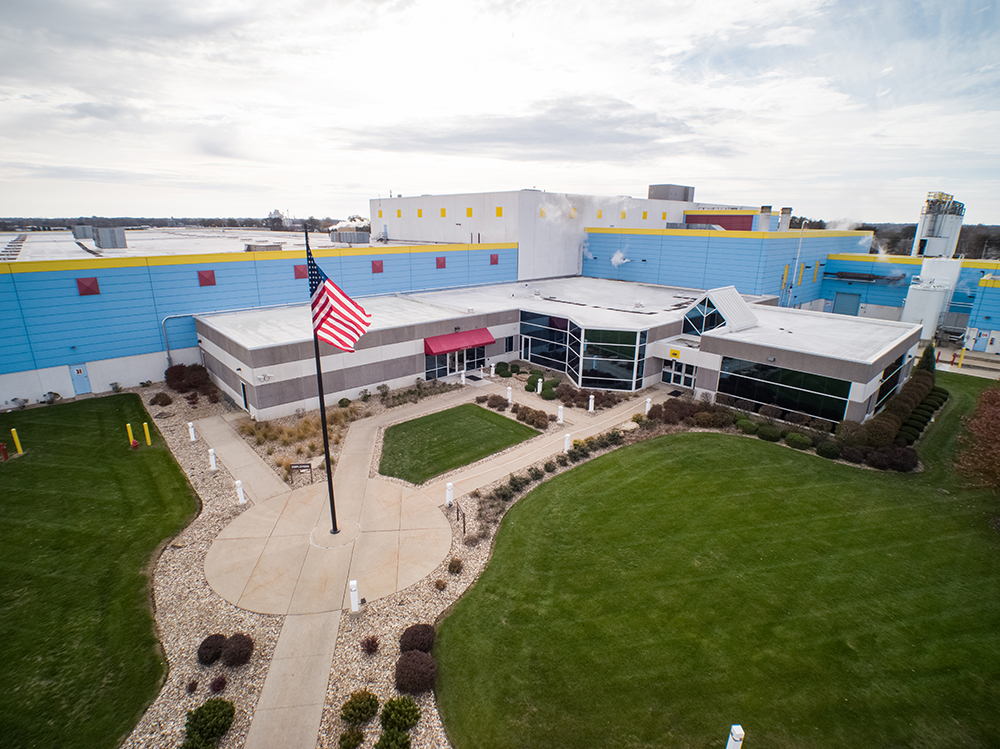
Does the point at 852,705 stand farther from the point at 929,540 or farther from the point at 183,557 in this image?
the point at 183,557

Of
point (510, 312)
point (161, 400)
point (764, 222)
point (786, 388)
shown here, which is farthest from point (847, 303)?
point (161, 400)

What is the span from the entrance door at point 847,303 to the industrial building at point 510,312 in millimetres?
258

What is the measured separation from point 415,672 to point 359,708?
1349 mm

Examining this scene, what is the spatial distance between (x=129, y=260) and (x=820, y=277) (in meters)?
60.1

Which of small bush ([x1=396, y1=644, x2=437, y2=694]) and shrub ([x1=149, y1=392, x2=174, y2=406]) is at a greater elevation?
shrub ([x1=149, y1=392, x2=174, y2=406])

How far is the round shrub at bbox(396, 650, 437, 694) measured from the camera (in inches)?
436

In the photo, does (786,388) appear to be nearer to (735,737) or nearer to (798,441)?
(798,441)

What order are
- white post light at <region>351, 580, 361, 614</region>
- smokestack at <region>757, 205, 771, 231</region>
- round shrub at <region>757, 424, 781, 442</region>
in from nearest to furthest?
white post light at <region>351, 580, 361, 614</region> < round shrub at <region>757, 424, 781, 442</region> < smokestack at <region>757, 205, 771, 231</region>

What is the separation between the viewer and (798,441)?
2300 centimetres

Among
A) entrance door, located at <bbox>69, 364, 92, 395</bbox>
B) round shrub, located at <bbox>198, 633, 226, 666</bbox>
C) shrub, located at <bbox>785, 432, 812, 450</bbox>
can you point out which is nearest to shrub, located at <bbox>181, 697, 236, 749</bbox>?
round shrub, located at <bbox>198, 633, 226, 666</bbox>

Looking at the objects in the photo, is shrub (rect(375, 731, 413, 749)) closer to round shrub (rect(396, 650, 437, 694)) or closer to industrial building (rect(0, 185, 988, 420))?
round shrub (rect(396, 650, 437, 694))

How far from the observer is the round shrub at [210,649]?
11674 mm

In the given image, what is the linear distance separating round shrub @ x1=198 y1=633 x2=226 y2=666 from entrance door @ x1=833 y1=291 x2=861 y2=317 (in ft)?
195

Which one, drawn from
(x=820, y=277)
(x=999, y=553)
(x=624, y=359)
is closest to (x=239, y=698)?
(x=999, y=553)
